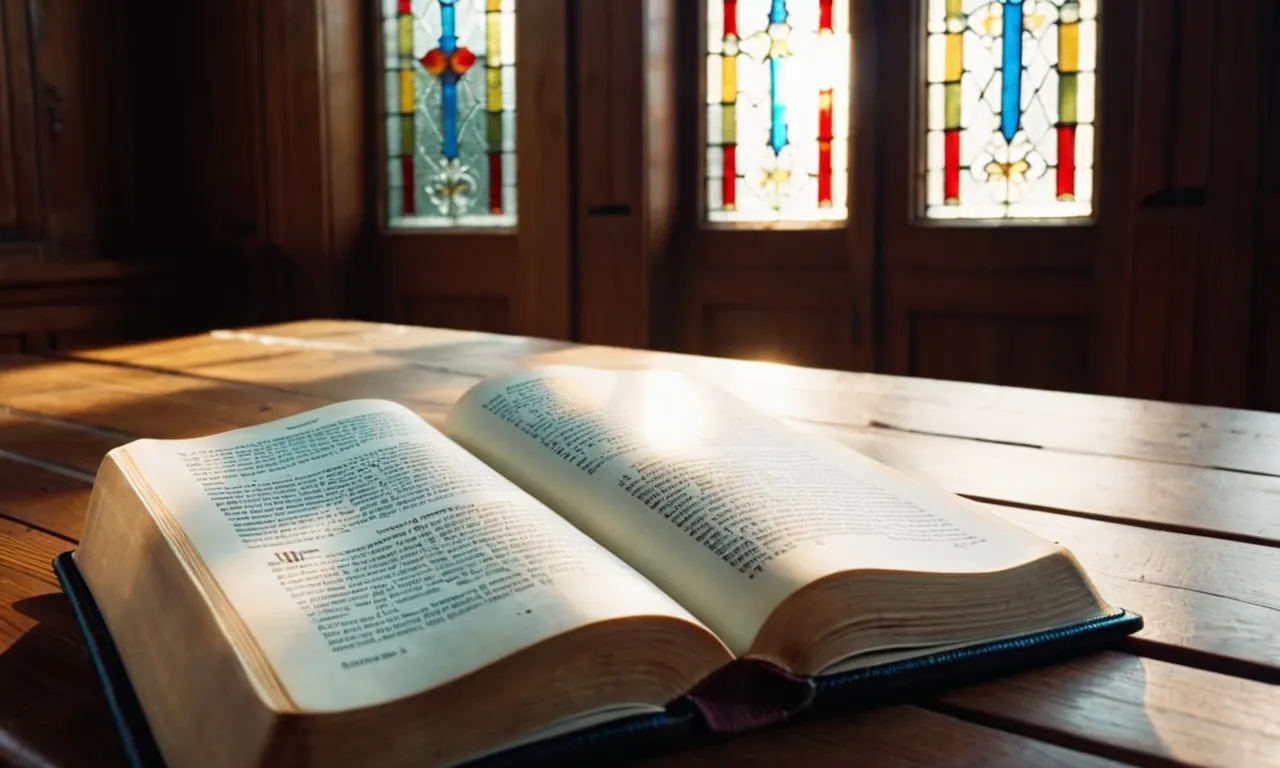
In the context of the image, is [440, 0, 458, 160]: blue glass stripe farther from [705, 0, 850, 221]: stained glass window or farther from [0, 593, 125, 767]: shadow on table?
[0, 593, 125, 767]: shadow on table

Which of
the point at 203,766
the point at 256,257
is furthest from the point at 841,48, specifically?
the point at 203,766

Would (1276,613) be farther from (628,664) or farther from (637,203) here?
(637,203)

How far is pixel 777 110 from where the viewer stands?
10.8ft

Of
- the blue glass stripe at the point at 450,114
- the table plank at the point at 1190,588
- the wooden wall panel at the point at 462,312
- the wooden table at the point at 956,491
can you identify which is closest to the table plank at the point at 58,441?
the wooden table at the point at 956,491

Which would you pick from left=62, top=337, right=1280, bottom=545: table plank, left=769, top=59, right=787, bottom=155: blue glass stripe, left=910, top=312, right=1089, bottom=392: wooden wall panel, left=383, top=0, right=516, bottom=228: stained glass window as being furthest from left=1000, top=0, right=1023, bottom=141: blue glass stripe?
left=62, top=337, right=1280, bottom=545: table plank

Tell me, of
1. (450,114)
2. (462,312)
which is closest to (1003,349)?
(462,312)

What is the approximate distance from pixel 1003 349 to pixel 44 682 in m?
2.77

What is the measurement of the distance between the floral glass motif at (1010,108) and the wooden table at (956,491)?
63.7 inches

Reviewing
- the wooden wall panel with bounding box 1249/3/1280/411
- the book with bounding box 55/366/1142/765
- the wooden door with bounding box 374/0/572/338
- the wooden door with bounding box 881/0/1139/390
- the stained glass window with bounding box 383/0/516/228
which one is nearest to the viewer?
the book with bounding box 55/366/1142/765

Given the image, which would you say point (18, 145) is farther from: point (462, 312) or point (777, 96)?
point (777, 96)

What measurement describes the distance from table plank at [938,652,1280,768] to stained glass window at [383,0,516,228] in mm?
3305

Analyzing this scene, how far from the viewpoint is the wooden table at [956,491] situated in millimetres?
497

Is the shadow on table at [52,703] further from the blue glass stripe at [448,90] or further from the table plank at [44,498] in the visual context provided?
the blue glass stripe at [448,90]

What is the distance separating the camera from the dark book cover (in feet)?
1.56
